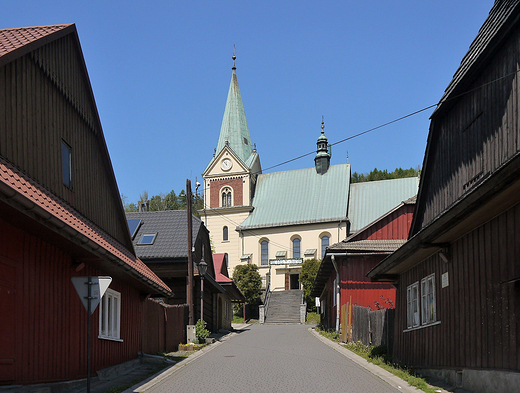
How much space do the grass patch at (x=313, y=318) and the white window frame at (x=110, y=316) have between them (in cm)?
3211

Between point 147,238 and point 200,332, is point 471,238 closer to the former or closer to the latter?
point 200,332

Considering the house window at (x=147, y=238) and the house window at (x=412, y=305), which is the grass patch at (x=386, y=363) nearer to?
the house window at (x=412, y=305)

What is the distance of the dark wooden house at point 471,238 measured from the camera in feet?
29.0

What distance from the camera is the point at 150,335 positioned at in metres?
18.9

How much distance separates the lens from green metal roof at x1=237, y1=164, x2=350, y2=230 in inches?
2586

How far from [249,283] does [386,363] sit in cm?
3862

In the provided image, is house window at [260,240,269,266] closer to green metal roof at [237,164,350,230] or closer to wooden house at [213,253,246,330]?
green metal roof at [237,164,350,230]

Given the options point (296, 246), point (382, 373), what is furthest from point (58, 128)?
point (296, 246)

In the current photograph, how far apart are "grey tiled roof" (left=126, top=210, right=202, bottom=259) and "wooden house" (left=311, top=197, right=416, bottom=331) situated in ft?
20.8

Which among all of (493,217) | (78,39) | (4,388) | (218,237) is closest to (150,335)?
(78,39)

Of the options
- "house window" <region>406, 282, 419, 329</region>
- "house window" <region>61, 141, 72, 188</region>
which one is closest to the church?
"house window" <region>406, 282, 419, 329</region>

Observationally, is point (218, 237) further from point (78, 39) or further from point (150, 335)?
point (78, 39)

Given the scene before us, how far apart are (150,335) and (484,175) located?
35.9 feet

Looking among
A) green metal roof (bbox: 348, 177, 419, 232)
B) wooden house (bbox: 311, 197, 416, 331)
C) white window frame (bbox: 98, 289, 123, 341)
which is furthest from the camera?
green metal roof (bbox: 348, 177, 419, 232)
